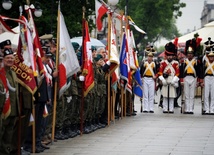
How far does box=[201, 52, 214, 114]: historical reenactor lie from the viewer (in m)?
22.4

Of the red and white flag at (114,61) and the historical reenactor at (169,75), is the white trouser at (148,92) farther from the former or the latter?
the red and white flag at (114,61)

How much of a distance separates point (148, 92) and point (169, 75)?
0.92 m

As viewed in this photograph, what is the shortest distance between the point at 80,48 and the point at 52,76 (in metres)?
2.90

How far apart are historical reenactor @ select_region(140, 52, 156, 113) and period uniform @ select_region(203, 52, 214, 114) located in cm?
172

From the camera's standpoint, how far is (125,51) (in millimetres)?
20141

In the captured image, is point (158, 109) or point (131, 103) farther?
point (158, 109)

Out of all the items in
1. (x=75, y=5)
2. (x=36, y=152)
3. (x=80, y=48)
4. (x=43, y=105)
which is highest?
(x=75, y=5)

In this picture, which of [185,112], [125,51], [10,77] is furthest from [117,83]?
[10,77]

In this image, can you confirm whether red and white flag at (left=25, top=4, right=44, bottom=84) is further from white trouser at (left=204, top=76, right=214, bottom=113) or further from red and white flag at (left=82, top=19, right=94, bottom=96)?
white trouser at (left=204, top=76, right=214, bottom=113)

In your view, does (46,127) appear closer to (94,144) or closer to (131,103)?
(94,144)

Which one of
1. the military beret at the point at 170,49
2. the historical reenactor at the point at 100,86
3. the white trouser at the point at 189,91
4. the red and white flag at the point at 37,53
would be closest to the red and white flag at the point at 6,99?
the red and white flag at the point at 37,53

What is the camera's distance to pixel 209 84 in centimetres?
2259

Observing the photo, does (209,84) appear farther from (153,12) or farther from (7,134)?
(153,12)

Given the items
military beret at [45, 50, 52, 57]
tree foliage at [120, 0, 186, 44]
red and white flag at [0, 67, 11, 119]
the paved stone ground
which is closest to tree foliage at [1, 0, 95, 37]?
the paved stone ground
